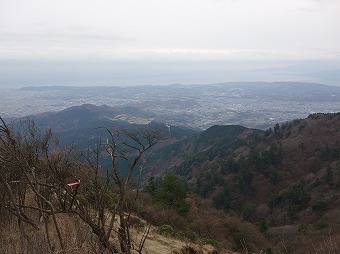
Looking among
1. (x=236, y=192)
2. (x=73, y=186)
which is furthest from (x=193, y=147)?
(x=73, y=186)

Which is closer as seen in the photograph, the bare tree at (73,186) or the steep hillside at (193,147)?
the bare tree at (73,186)

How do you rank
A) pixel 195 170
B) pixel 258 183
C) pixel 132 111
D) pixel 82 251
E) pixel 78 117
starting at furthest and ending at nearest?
pixel 132 111, pixel 78 117, pixel 195 170, pixel 258 183, pixel 82 251

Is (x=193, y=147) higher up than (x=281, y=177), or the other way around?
(x=281, y=177)

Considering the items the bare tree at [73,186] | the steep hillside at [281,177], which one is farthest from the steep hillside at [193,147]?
the bare tree at [73,186]

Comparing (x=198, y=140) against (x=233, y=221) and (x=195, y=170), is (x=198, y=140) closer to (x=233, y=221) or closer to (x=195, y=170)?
(x=195, y=170)

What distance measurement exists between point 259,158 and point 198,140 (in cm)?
3440

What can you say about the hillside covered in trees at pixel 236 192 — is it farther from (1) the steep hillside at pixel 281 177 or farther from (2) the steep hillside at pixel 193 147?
(2) the steep hillside at pixel 193 147

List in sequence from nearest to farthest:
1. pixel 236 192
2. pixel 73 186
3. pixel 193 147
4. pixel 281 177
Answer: pixel 73 186
pixel 236 192
pixel 281 177
pixel 193 147

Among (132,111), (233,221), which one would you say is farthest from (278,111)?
(233,221)

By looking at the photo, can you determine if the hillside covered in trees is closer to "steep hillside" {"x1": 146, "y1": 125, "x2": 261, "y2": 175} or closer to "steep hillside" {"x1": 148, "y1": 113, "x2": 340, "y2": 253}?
"steep hillside" {"x1": 148, "y1": 113, "x2": 340, "y2": 253}

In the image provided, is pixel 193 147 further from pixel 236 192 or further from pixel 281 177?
pixel 281 177

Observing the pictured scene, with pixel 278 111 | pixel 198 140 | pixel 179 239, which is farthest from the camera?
pixel 278 111

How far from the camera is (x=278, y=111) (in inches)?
6634

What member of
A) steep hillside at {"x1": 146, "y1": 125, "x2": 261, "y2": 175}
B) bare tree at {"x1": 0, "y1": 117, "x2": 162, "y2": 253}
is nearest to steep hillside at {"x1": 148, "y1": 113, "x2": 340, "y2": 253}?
steep hillside at {"x1": 146, "y1": 125, "x2": 261, "y2": 175}
